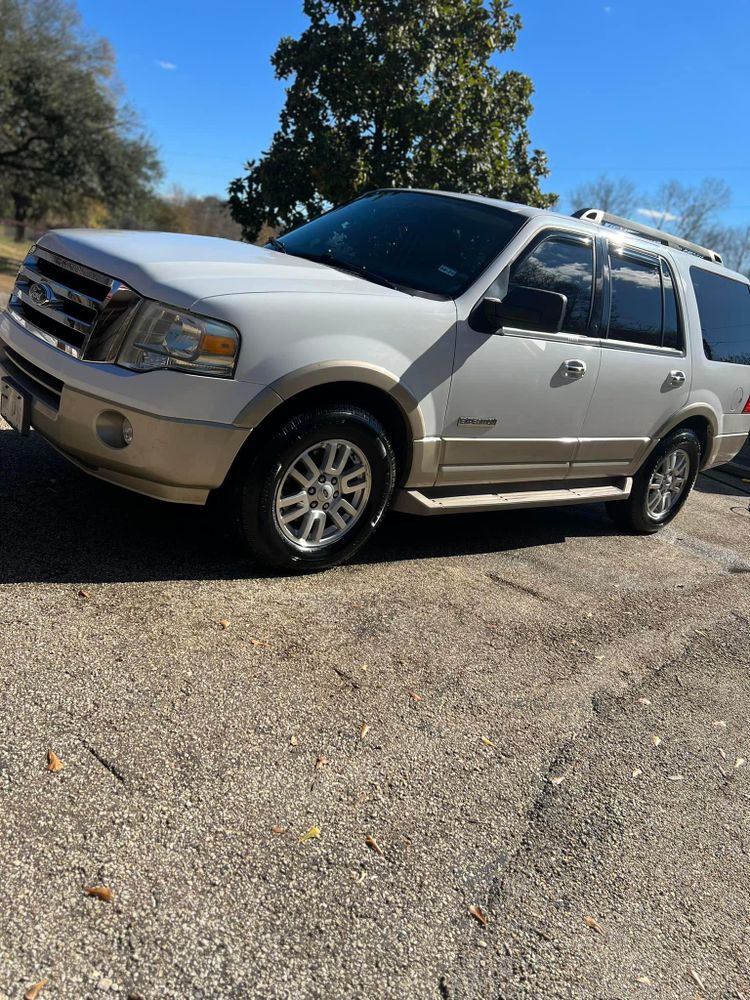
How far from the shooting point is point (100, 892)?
83.0 inches

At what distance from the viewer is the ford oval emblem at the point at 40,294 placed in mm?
4000

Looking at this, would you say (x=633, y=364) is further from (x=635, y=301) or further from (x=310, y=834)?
(x=310, y=834)

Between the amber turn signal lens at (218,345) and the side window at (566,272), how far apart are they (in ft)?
6.05

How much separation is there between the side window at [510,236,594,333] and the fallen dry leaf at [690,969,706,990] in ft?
11.3

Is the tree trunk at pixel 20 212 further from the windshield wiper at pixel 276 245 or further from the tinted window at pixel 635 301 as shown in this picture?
the tinted window at pixel 635 301

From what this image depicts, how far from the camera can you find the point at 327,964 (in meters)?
2.08

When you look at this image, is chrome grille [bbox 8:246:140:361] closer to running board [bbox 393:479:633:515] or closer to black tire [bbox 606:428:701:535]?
running board [bbox 393:479:633:515]

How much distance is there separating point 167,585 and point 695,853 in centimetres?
243

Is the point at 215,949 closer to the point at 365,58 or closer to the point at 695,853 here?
the point at 695,853

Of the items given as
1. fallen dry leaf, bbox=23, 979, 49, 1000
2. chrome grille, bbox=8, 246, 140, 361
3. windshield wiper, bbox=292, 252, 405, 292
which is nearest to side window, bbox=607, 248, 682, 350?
windshield wiper, bbox=292, 252, 405, 292

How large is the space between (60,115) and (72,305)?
22348mm

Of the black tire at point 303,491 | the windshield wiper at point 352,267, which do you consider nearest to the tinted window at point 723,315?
the windshield wiper at point 352,267

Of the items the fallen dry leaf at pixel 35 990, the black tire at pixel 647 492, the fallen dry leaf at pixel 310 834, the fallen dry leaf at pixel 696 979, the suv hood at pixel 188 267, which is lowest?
the fallen dry leaf at pixel 696 979

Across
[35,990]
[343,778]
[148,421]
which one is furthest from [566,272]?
[35,990]
